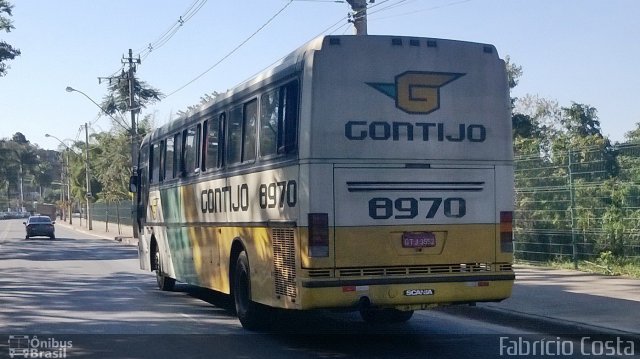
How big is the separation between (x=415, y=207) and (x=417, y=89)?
1.41 m

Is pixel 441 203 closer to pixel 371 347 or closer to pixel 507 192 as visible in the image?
pixel 507 192

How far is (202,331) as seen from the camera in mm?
12102

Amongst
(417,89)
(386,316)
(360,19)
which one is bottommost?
(386,316)

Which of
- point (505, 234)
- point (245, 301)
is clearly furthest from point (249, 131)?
point (505, 234)

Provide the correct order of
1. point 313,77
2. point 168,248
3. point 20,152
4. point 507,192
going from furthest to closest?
1. point 20,152
2. point 168,248
3. point 507,192
4. point 313,77

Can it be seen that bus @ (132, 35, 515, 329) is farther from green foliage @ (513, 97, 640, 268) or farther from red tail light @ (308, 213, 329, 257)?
green foliage @ (513, 97, 640, 268)

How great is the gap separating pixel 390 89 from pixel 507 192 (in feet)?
6.36

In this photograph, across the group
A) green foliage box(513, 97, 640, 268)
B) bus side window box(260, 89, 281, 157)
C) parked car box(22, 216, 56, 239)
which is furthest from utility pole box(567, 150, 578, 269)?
parked car box(22, 216, 56, 239)

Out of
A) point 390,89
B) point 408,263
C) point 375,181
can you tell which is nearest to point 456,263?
point 408,263

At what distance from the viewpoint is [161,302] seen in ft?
52.1

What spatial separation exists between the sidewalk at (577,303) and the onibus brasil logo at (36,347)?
247 inches

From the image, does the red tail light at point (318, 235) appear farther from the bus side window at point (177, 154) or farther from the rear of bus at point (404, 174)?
the bus side window at point (177, 154)

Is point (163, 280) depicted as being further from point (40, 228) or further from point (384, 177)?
point (40, 228)

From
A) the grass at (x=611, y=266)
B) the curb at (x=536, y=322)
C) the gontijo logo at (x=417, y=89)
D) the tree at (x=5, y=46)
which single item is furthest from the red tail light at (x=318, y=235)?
the tree at (x=5, y=46)
